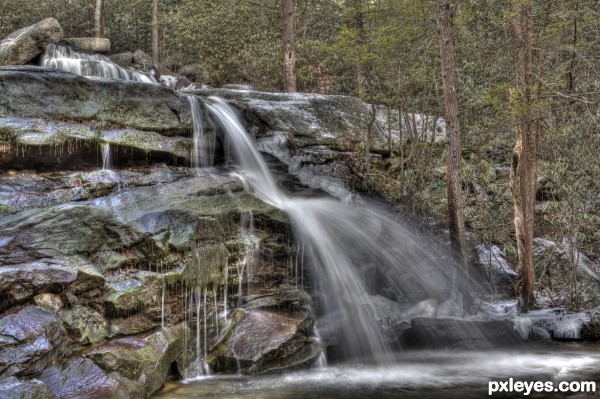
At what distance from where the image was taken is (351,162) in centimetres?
1199

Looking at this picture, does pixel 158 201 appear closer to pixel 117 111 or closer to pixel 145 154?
pixel 145 154

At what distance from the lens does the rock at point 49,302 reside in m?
5.70

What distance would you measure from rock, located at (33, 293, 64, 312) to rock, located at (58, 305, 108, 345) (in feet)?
0.25

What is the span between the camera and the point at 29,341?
5.23 m

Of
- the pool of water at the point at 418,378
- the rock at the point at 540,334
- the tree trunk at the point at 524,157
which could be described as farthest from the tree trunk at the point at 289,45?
the pool of water at the point at 418,378

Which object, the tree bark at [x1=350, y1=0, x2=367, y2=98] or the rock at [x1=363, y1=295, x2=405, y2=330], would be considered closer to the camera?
the rock at [x1=363, y1=295, x2=405, y2=330]

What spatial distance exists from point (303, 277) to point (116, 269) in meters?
2.97

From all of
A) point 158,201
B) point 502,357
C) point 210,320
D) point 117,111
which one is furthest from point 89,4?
point 502,357

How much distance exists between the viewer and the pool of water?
5758mm

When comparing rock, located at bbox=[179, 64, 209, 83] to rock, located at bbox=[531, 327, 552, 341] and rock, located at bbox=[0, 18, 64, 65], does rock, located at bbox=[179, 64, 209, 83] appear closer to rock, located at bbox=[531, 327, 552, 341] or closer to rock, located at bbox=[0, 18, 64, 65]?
rock, located at bbox=[0, 18, 64, 65]

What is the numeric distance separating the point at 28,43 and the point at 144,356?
1390 centimetres

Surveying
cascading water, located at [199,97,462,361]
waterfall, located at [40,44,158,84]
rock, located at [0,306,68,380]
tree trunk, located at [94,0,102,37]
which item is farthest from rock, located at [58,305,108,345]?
tree trunk, located at [94,0,102,37]

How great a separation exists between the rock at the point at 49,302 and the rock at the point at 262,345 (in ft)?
6.54

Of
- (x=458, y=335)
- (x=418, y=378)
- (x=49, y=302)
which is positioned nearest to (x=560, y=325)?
(x=458, y=335)
